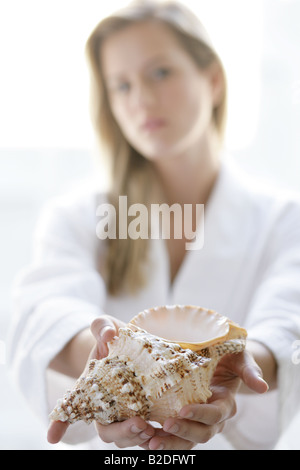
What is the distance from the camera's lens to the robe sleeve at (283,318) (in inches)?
15.1

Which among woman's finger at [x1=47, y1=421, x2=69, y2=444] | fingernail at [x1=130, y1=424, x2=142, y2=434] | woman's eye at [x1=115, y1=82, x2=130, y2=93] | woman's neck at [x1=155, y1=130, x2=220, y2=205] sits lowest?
woman's finger at [x1=47, y1=421, x2=69, y2=444]

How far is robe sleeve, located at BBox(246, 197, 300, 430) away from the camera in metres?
0.38

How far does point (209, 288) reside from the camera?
489 millimetres

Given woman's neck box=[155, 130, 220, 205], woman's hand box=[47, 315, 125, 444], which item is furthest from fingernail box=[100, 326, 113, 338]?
woman's neck box=[155, 130, 220, 205]

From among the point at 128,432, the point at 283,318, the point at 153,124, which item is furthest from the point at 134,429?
the point at 153,124

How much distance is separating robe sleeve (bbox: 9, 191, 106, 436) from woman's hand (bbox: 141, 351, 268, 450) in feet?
0.41

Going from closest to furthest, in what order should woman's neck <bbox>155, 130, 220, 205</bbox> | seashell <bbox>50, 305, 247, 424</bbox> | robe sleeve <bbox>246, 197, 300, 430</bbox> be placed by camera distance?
seashell <bbox>50, 305, 247, 424</bbox> → robe sleeve <bbox>246, 197, 300, 430</bbox> → woman's neck <bbox>155, 130, 220, 205</bbox>

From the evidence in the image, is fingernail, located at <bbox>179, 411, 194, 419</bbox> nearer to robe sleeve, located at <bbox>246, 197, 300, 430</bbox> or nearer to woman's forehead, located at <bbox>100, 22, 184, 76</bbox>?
robe sleeve, located at <bbox>246, 197, 300, 430</bbox>

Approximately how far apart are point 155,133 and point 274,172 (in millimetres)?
165

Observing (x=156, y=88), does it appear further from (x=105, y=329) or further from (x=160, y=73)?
(x=105, y=329)

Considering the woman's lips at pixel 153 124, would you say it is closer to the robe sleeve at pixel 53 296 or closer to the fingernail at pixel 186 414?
the robe sleeve at pixel 53 296

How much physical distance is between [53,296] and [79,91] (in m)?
0.23

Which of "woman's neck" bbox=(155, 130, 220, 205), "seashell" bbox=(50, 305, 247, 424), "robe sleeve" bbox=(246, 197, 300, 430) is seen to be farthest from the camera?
"woman's neck" bbox=(155, 130, 220, 205)

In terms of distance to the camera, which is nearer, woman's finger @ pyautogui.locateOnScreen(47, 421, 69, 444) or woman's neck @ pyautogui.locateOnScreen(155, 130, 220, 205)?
woman's finger @ pyautogui.locateOnScreen(47, 421, 69, 444)
